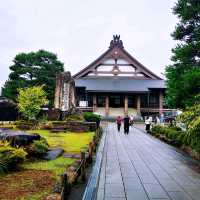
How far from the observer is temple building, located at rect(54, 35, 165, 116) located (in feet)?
162

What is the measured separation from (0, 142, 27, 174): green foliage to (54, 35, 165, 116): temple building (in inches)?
1552

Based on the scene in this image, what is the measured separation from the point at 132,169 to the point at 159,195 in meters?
3.09

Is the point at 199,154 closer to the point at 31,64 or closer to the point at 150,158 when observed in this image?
the point at 150,158

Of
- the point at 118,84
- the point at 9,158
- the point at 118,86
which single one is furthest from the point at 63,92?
the point at 118,84

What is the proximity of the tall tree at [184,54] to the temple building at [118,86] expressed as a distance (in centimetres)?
2975

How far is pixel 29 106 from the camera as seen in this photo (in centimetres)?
2769

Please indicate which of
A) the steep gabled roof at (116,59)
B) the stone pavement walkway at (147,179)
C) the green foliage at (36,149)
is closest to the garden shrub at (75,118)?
the stone pavement walkway at (147,179)

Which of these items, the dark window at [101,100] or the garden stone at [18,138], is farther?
the dark window at [101,100]

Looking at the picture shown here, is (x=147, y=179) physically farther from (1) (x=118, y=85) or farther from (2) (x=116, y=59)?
(2) (x=116, y=59)

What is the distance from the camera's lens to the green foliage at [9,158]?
818cm

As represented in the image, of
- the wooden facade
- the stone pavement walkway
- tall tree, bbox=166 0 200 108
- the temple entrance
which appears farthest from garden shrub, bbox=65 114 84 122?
the temple entrance

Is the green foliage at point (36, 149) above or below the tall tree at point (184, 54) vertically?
below

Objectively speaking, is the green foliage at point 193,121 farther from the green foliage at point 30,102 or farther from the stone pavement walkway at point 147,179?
the green foliage at point 30,102

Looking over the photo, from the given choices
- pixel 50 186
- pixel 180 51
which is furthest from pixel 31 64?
pixel 50 186
